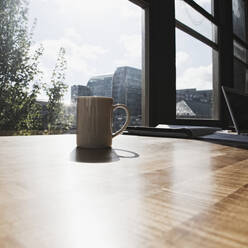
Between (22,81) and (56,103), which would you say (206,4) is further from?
(22,81)

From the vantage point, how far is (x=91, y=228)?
0.14 meters

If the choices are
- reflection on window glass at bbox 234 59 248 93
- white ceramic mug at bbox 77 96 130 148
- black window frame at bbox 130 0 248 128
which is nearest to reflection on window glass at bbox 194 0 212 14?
black window frame at bbox 130 0 248 128

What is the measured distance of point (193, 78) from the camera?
2.60m

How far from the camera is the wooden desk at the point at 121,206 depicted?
0.12 m

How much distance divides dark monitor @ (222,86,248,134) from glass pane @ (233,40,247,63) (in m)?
2.78

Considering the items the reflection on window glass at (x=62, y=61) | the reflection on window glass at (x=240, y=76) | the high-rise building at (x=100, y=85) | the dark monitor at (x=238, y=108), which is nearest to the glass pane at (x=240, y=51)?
the reflection on window glass at (x=240, y=76)

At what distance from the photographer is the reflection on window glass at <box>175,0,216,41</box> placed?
7.56ft

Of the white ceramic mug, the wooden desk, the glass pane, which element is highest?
the glass pane

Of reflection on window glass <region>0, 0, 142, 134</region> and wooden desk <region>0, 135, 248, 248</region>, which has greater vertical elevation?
reflection on window glass <region>0, 0, 142, 134</region>

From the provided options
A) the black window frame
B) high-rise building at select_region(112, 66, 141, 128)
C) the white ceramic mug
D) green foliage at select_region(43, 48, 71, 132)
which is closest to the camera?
the white ceramic mug

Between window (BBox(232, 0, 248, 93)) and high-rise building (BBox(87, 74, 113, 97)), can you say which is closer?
high-rise building (BBox(87, 74, 113, 97))

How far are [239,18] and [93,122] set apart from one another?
416 centimetres

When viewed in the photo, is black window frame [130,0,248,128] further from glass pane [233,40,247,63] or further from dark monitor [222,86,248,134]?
glass pane [233,40,247,63]

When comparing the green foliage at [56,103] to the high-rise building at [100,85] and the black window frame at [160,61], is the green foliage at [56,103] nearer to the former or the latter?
the high-rise building at [100,85]
